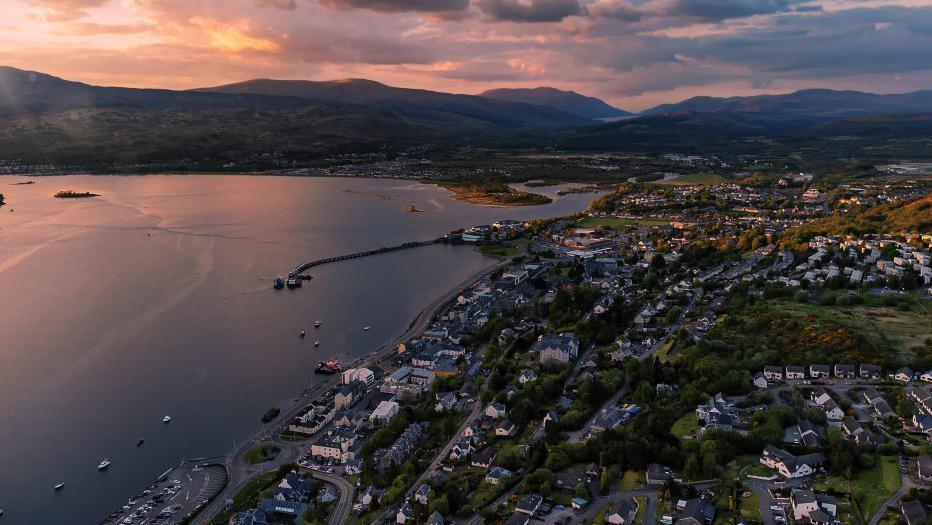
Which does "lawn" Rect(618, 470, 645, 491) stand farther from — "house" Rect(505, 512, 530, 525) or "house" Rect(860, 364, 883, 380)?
"house" Rect(860, 364, 883, 380)

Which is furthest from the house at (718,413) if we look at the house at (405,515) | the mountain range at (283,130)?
the mountain range at (283,130)

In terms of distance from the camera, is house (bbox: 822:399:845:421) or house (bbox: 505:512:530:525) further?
house (bbox: 822:399:845:421)

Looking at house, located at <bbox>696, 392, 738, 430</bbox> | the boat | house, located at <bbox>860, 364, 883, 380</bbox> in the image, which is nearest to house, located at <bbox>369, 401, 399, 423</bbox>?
the boat

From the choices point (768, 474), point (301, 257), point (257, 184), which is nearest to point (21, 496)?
point (768, 474)

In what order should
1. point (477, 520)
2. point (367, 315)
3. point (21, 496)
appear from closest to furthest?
point (477, 520) → point (21, 496) → point (367, 315)

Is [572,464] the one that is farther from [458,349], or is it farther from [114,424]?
[114,424]
